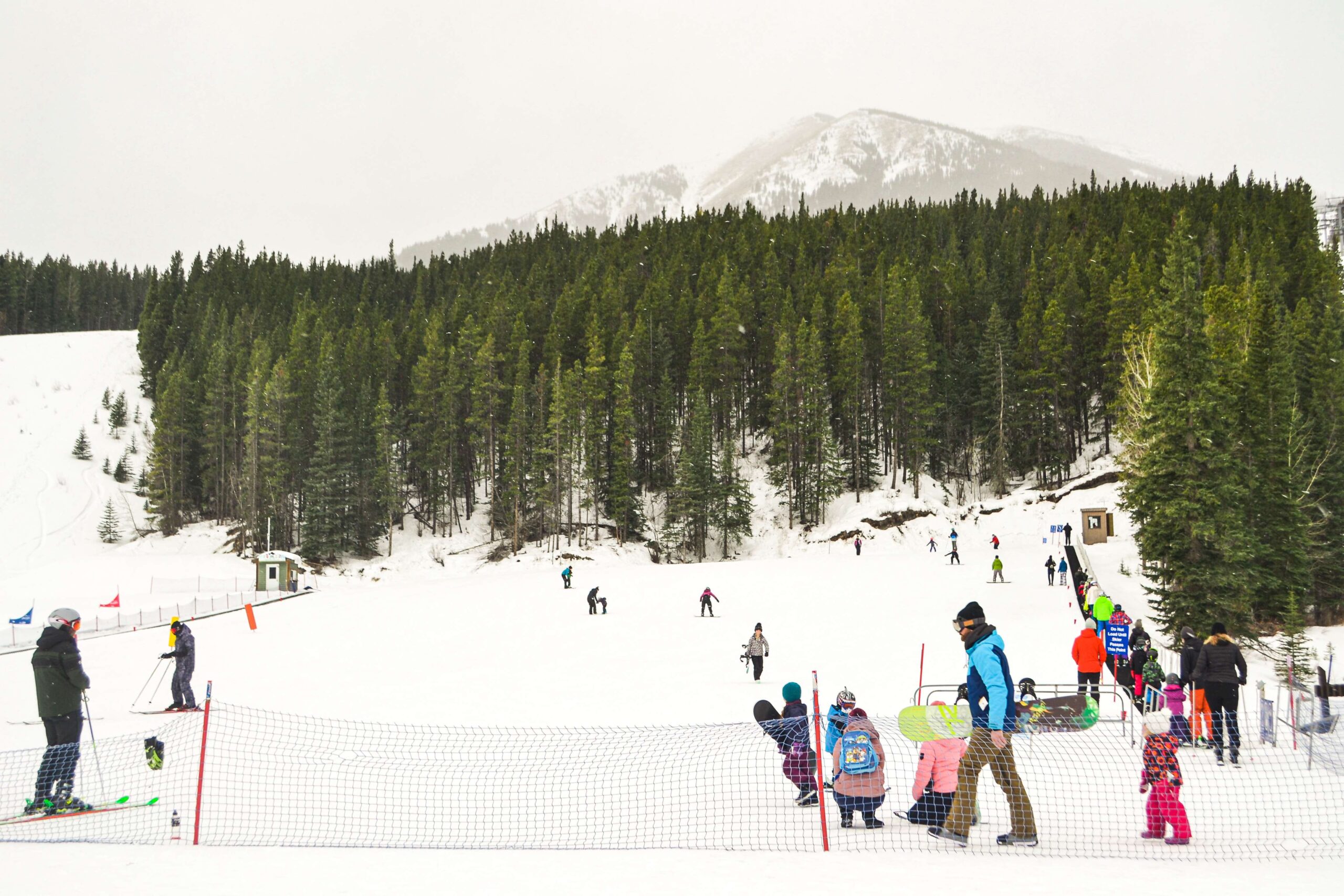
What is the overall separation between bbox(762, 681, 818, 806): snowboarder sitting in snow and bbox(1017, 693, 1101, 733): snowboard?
2.94m

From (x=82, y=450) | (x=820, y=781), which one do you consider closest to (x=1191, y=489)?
(x=820, y=781)

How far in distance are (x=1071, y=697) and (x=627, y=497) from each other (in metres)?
45.6

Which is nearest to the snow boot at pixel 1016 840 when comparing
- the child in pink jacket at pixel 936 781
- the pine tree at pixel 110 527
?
the child in pink jacket at pixel 936 781

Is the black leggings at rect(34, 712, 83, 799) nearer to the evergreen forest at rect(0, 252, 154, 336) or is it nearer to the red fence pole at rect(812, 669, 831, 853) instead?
the red fence pole at rect(812, 669, 831, 853)

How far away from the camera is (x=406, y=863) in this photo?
6.75 m

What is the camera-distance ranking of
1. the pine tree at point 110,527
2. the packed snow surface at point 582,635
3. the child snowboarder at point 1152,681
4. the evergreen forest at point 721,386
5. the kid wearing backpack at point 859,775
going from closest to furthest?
the packed snow surface at point 582,635
the kid wearing backpack at point 859,775
the child snowboarder at point 1152,681
the evergreen forest at point 721,386
the pine tree at point 110,527

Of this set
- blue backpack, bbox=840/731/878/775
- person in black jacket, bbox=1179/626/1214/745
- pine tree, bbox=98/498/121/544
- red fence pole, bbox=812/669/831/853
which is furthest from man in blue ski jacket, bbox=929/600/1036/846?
pine tree, bbox=98/498/121/544

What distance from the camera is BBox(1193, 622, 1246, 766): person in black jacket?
1014 centimetres

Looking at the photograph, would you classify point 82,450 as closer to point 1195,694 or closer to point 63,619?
point 63,619

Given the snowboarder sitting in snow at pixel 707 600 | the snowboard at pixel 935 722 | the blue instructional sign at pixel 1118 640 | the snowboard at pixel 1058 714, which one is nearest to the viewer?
the snowboard at pixel 935 722

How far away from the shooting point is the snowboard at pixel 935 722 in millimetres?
7094

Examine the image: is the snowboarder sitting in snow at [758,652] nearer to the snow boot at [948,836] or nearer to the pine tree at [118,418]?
the snow boot at [948,836]

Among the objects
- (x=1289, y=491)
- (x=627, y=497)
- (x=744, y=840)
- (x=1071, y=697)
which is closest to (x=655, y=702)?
(x=1071, y=697)

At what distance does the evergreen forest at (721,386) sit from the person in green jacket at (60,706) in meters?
42.0
